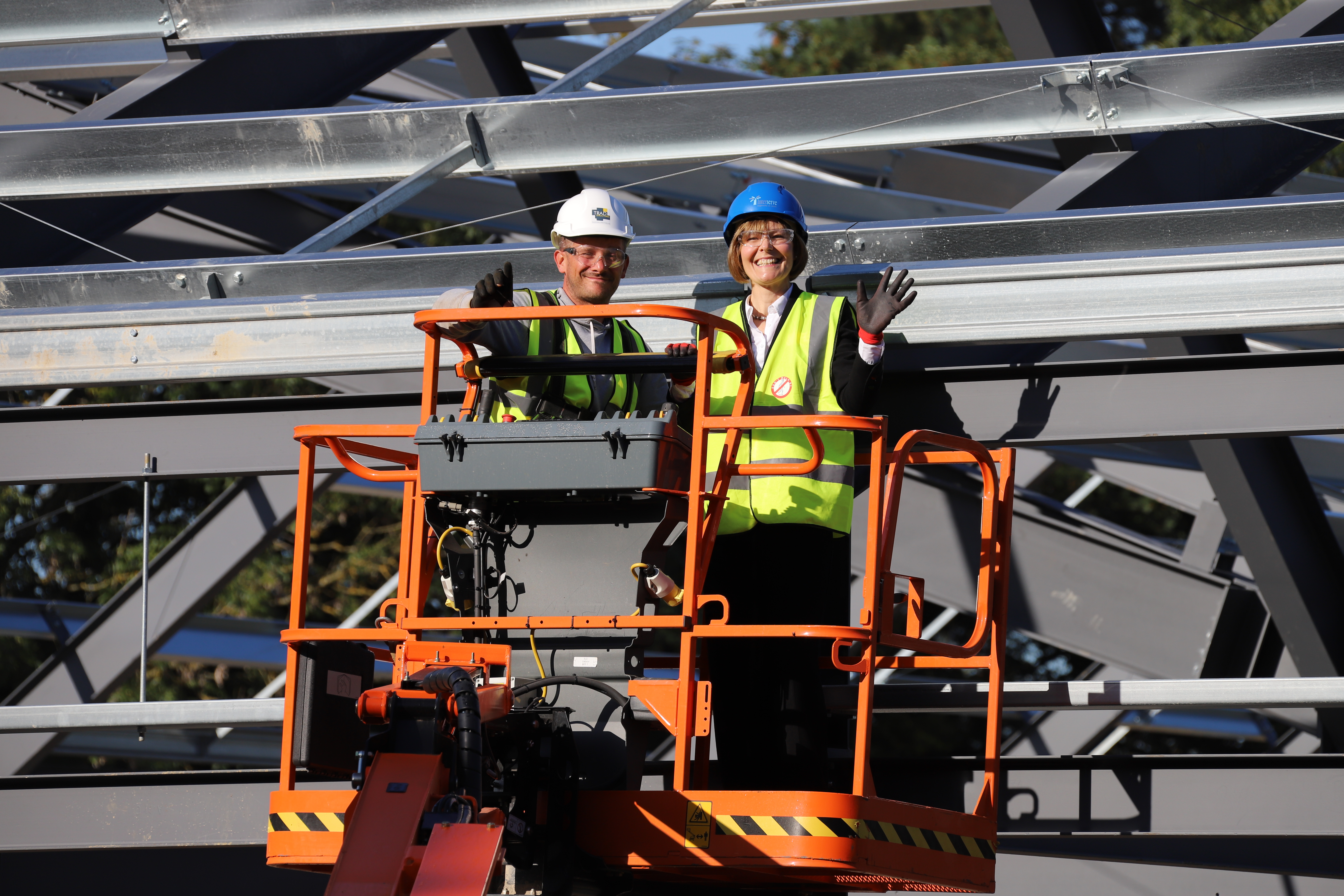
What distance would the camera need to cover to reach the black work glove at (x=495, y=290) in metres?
4.37

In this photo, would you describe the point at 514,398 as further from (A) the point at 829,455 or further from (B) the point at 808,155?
(B) the point at 808,155

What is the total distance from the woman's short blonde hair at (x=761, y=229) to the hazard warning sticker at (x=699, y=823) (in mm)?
1783

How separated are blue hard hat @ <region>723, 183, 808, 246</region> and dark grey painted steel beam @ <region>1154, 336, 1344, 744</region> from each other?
1.86m

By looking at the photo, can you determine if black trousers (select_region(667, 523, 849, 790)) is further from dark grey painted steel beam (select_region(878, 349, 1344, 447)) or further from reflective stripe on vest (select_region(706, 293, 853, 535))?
dark grey painted steel beam (select_region(878, 349, 1344, 447))

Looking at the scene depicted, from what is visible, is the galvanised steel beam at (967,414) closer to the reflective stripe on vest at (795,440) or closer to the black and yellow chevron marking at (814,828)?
the reflective stripe on vest at (795,440)

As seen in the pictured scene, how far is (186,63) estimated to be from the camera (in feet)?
21.3

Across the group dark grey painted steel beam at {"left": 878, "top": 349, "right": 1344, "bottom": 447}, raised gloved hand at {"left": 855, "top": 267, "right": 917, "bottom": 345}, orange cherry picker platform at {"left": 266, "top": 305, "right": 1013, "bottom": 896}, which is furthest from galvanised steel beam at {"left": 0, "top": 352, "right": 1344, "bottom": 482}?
raised gloved hand at {"left": 855, "top": 267, "right": 917, "bottom": 345}

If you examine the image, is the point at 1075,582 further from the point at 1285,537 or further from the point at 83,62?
the point at 83,62

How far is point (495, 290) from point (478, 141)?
1.59 m

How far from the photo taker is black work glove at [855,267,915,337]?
15.0ft

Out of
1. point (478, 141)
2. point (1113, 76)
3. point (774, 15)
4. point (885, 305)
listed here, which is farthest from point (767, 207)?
point (774, 15)

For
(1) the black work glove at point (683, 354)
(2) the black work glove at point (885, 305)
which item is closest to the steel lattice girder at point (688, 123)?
(2) the black work glove at point (885, 305)

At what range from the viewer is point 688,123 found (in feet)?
18.5

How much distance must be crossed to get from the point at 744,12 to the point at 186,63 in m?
3.07
